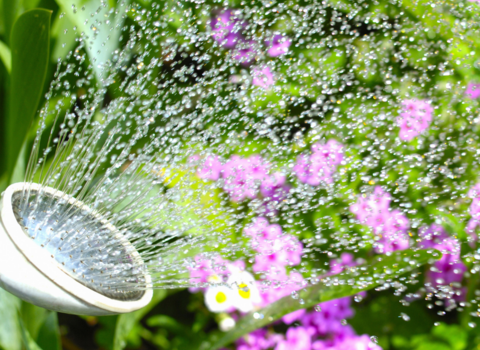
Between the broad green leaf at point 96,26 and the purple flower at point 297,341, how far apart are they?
73 centimetres

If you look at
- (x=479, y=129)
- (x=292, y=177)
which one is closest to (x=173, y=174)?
(x=292, y=177)

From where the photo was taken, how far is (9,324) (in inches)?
27.8

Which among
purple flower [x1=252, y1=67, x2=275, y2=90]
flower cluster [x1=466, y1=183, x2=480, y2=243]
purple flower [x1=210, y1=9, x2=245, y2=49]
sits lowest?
flower cluster [x1=466, y1=183, x2=480, y2=243]

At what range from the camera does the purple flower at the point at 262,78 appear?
1031mm

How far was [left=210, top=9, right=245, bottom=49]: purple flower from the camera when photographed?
107cm

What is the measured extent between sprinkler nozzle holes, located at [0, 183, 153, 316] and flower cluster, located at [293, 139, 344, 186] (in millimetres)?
462

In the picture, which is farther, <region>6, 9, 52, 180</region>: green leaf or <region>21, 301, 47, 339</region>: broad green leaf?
<region>21, 301, 47, 339</region>: broad green leaf

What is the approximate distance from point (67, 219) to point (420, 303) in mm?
Result: 920

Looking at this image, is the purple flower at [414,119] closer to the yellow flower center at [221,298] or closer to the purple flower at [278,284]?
the purple flower at [278,284]

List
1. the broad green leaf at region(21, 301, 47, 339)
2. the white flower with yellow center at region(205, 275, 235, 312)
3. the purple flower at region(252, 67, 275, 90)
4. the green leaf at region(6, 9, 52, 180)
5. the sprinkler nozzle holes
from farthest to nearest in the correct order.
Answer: the purple flower at region(252, 67, 275, 90) → the white flower with yellow center at region(205, 275, 235, 312) → the broad green leaf at region(21, 301, 47, 339) → the green leaf at region(6, 9, 52, 180) → the sprinkler nozzle holes

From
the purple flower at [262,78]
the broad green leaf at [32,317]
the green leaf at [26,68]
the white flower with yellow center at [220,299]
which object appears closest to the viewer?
the green leaf at [26,68]

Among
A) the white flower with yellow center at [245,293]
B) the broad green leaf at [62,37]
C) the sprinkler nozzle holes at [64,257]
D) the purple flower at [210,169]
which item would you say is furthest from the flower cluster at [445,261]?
the broad green leaf at [62,37]

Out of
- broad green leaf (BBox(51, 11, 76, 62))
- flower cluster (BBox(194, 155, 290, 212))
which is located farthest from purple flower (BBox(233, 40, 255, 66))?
broad green leaf (BBox(51, 11, 76, 62))

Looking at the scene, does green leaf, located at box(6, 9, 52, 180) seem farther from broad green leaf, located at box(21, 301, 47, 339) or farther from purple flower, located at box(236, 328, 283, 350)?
purple flower, located at box(236, 328, 283, 350)
